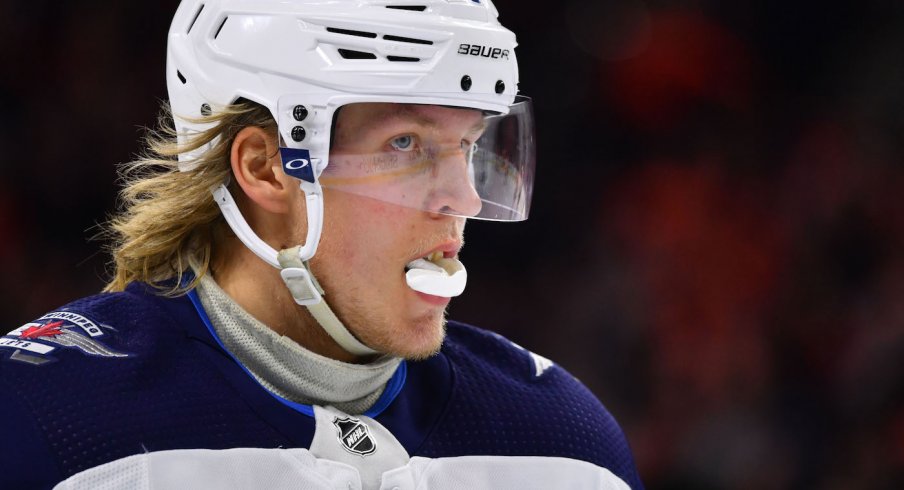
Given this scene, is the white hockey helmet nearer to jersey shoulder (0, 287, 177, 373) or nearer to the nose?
the nose

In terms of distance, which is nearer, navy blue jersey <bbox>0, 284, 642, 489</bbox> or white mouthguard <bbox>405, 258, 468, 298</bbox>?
navy blue jersey <bbox>0, 284, 642, 489</bbox>

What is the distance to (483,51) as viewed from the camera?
1.78 metres

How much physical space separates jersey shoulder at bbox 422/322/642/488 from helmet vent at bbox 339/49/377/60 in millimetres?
555

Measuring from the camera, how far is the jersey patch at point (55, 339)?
65.8 inches

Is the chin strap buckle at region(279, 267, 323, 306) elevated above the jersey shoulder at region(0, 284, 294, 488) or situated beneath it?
elevated above

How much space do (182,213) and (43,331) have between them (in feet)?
0.91

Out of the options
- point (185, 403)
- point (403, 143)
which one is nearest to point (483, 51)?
point (403, 143)

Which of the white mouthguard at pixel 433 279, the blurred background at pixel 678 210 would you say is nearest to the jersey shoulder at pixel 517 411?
the white mouthguard at pixel 433 279

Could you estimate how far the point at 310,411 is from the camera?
1.76 meters

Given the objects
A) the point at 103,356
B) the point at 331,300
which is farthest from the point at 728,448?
the point at 103,356

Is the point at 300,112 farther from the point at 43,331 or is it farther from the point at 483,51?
the point at 43,331

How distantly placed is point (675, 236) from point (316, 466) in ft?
8.62

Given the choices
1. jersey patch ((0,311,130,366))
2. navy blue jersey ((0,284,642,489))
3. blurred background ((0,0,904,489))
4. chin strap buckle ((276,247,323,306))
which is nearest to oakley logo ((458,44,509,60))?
chin strap buckle ((276,247,323,306))

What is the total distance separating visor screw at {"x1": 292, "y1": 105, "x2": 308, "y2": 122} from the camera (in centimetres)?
173
